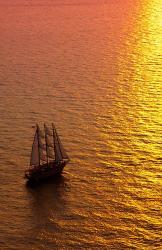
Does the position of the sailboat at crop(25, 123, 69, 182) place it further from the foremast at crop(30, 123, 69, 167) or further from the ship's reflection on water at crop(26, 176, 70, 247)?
the ship's reflection on water at crop(26, 176, 70, 247)

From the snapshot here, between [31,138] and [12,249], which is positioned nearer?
[12,249]

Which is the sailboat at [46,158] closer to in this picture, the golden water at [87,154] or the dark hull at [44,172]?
the dark hull at [44,172]

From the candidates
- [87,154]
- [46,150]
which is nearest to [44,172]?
[46,150]

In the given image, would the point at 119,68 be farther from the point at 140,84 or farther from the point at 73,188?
the point at 73,188

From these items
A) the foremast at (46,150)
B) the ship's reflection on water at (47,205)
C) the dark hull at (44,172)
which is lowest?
the ship's reflection on water at (47,205)

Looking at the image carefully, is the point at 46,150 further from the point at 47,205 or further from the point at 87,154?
the point at 47,205

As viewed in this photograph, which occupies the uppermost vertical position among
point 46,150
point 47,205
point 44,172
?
point 46,150

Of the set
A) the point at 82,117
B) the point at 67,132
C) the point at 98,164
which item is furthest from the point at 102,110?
the point at 98,164

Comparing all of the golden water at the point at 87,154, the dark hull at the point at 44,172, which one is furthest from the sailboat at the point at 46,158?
the golden water at the point at 87,154
